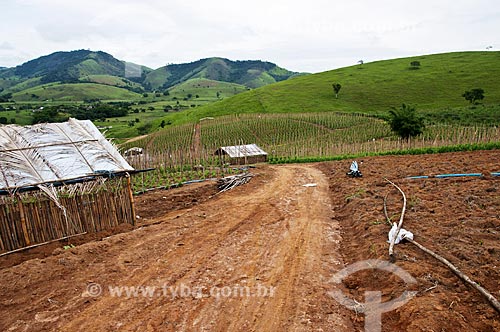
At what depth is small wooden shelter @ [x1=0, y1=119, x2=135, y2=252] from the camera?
719 cm

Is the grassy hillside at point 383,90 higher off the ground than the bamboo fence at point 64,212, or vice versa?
the grassy hillside at point 383,90

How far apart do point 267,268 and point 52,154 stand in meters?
6.08

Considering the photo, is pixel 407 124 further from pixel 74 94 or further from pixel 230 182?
pixel 74 94

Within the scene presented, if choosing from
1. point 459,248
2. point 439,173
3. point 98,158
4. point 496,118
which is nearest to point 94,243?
point 98,158

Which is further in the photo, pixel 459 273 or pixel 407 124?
pixel 407 124

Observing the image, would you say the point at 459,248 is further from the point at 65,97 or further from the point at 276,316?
the point at 65,97

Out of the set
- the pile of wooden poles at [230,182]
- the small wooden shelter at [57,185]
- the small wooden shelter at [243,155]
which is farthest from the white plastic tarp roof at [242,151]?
the small wooden shelter at [57,185]

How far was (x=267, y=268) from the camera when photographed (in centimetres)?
618

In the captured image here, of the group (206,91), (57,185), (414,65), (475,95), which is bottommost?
(57,185)

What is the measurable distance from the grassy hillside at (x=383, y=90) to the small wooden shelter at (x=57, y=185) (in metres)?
41.5

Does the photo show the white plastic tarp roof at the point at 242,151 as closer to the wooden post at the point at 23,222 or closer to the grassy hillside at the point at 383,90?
the wooden post at the point at 23,222
